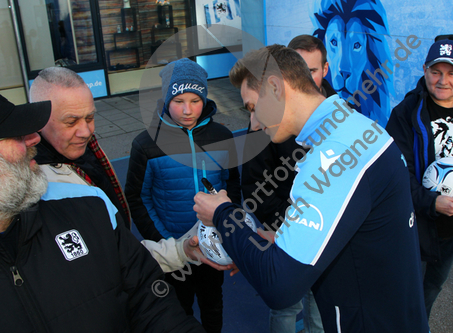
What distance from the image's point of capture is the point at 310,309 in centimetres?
254

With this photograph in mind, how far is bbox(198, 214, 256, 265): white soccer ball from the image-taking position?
1.96 m

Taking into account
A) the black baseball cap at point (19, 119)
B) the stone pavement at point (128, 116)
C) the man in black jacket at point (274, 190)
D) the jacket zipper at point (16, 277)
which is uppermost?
the black baseball cap at point (19, 119)

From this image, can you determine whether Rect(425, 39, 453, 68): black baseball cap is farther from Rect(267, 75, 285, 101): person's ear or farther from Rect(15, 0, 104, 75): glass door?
Rect(15, 0, 104, 75): glass door

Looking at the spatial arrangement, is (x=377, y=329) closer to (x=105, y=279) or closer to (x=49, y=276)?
(x=105, y=279)

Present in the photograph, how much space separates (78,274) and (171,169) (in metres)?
1.17

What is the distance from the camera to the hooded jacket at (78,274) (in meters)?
1.33

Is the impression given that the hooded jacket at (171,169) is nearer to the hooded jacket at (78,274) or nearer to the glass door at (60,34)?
the hooded jacket at (78,274)

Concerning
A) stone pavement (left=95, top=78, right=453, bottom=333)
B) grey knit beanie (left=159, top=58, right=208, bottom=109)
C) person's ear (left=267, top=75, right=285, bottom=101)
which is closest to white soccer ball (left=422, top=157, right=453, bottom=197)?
person's ear (left=267, top=75, right=285, bottom=101)

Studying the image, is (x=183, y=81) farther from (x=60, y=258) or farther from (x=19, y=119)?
(x=60, y=258)

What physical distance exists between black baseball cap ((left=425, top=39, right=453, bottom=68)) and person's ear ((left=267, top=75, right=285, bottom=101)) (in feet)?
5.74

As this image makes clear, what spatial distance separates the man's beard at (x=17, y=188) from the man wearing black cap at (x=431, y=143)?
2.46 metres

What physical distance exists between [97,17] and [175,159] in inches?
365

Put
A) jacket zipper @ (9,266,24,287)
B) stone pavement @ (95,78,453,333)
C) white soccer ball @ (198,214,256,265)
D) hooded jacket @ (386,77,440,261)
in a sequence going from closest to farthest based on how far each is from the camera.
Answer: jacket zipper @ (9,266,24,287) → white soccer ball @ (198,214,256,265) → hooded jacket @ (386,77,440,261) → stone pavement @ (95,78,453,333)

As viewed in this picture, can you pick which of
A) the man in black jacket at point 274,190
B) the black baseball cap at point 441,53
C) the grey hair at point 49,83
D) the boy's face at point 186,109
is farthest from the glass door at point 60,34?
the black baseball cap at point 441,53
